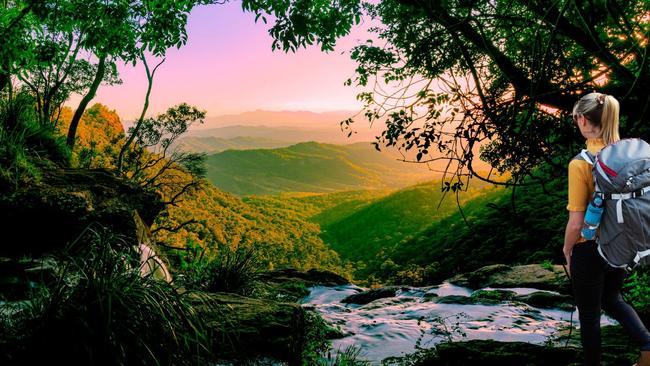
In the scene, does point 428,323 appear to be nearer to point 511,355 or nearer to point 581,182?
point 511,355

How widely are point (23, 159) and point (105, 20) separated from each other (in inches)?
92.1

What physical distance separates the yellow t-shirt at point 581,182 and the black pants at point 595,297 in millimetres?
269

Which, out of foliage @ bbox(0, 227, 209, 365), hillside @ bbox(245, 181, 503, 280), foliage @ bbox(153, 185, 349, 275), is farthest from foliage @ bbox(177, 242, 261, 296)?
hillside @ bbox(245, 181, 503, 280)

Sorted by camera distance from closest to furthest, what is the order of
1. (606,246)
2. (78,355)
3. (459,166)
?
1. (606,246)
2. (78,355)
3. (459,166)

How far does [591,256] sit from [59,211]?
20.1 feet

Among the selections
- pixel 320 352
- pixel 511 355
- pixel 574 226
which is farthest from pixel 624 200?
pixel 320 352

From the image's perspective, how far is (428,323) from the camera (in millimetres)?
8039

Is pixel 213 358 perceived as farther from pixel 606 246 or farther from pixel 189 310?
pixel 606 246

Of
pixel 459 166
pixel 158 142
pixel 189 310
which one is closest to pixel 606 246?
pixel 459 166

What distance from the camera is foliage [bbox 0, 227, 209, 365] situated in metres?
2.92

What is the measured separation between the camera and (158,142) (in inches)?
801

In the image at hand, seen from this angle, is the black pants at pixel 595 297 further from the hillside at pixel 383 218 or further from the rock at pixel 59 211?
the hillside at pixel 383 218

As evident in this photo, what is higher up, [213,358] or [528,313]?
[213,358]

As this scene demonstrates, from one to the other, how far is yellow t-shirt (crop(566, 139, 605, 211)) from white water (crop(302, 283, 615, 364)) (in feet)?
10.7
